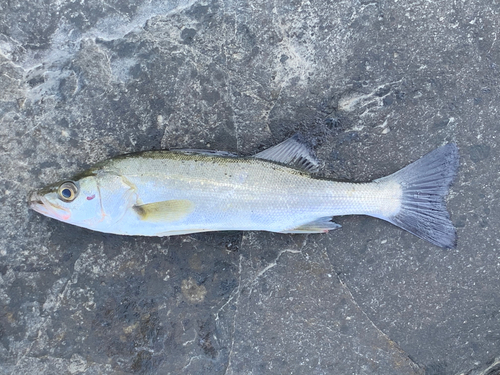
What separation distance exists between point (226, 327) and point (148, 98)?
6.65 feet

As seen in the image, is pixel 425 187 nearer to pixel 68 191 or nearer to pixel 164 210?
pixel 164 210

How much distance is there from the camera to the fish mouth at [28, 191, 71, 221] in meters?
2.83

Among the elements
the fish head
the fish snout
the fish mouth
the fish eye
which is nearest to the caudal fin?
the fish head

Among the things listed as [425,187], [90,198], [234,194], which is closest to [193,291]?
[234,194]

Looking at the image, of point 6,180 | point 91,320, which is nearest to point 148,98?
point 6,180

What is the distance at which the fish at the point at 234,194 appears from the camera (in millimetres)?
2826

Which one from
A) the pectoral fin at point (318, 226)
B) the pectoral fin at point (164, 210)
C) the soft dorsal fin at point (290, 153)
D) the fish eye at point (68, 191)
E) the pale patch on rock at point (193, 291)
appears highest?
the soft dorsal fin at point (290, 153)

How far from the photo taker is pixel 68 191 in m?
2.80

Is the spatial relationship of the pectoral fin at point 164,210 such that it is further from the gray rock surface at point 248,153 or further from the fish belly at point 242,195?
the gray rock surface at point 248,153

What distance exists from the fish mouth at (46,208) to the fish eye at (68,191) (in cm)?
9

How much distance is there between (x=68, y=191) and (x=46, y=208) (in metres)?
0.23

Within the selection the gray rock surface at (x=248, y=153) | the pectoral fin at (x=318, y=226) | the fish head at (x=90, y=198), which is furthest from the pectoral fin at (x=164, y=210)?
the pectoral fin at (x=318, y=226)

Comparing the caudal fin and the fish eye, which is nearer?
the fish eye

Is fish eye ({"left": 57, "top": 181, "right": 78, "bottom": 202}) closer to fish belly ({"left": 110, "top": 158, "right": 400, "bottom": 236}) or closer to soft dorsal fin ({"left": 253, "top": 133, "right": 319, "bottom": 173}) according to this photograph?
fish belly ({"left": 110, "top": 158, "right": 400, "bottom": 236})
